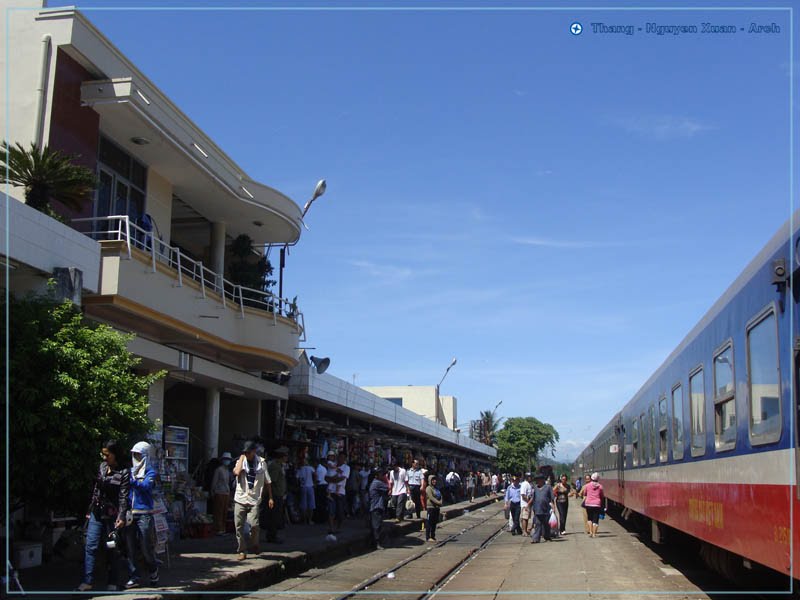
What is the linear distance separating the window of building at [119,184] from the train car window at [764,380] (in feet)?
41.1

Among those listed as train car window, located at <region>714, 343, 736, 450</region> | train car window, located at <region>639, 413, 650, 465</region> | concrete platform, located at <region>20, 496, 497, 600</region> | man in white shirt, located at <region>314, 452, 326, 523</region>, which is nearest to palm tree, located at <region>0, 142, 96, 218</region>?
concrete platform, located at <region>20, 496, 497, 600</region>

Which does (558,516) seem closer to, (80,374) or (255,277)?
(255,277)

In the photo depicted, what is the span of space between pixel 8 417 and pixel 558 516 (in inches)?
568

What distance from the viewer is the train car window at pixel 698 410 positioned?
→ 957 centimetres

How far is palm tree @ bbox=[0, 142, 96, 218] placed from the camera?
12555mm

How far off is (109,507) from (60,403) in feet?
4.02

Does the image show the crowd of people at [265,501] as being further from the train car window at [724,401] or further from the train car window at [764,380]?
the train car window at [764,380]

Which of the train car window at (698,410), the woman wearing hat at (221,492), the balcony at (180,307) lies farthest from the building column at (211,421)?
the train car window at (698,410)

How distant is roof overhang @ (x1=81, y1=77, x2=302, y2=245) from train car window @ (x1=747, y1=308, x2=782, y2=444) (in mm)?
11594

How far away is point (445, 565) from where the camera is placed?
47.6ft

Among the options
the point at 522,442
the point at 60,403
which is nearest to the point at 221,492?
the point at 60,403

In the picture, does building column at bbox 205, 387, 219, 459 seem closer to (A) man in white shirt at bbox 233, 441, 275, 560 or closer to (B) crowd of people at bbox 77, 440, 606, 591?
(B) crowd of people at bbox 77, 440, 606, 591

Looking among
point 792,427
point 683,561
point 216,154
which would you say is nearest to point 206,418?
point 216,154

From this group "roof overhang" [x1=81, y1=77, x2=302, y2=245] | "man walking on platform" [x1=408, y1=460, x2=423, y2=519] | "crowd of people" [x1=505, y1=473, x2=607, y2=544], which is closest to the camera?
"roof overhang" [x1=81, y1=77, x2=302, y2=245]
